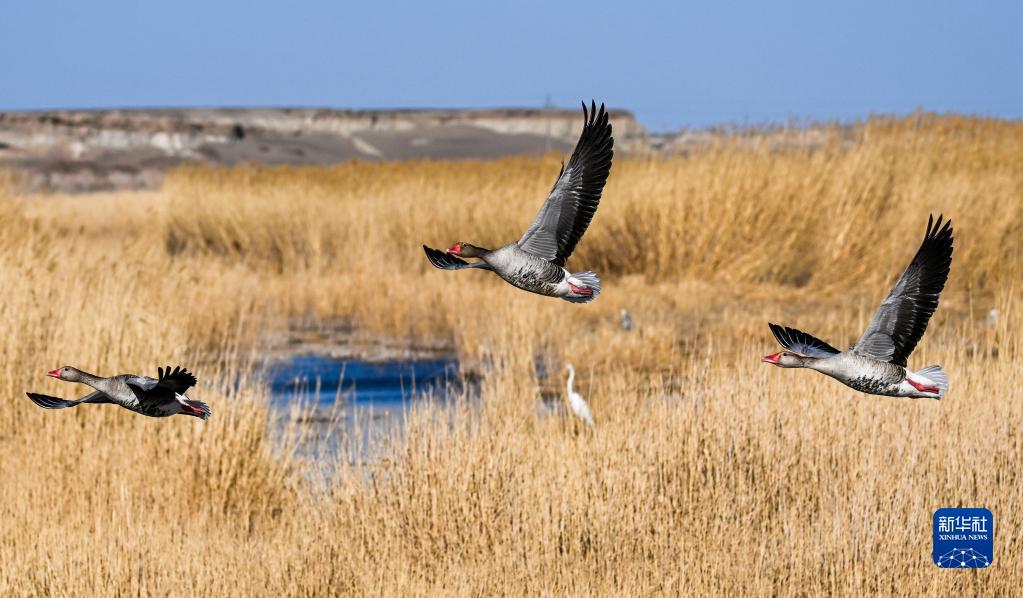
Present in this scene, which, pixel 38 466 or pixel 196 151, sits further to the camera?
pixel 196 151

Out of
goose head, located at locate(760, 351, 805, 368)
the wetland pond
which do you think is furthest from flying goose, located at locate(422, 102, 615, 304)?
the wetland pond

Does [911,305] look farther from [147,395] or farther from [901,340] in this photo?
[147,395]

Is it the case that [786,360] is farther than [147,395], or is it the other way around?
[786,360]

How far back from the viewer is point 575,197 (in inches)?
133

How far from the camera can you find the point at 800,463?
7156 millimetres

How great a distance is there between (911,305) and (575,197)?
896 millimetres

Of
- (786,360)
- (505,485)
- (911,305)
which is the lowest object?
(505,485)

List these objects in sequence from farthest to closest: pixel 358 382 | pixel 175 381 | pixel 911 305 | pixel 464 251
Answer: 1. pixel 358 382
2. pixel 911 305
3. pixel 464 251
4. pixel 175 381

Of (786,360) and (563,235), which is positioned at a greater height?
(563,235)

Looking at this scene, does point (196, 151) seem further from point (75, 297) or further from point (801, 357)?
point (801, 357)

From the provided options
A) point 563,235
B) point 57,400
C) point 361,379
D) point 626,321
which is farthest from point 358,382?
point 57,400

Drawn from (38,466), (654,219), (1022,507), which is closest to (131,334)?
(38,466)

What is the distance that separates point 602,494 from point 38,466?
3.36m

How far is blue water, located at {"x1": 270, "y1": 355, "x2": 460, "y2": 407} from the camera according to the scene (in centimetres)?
1306
